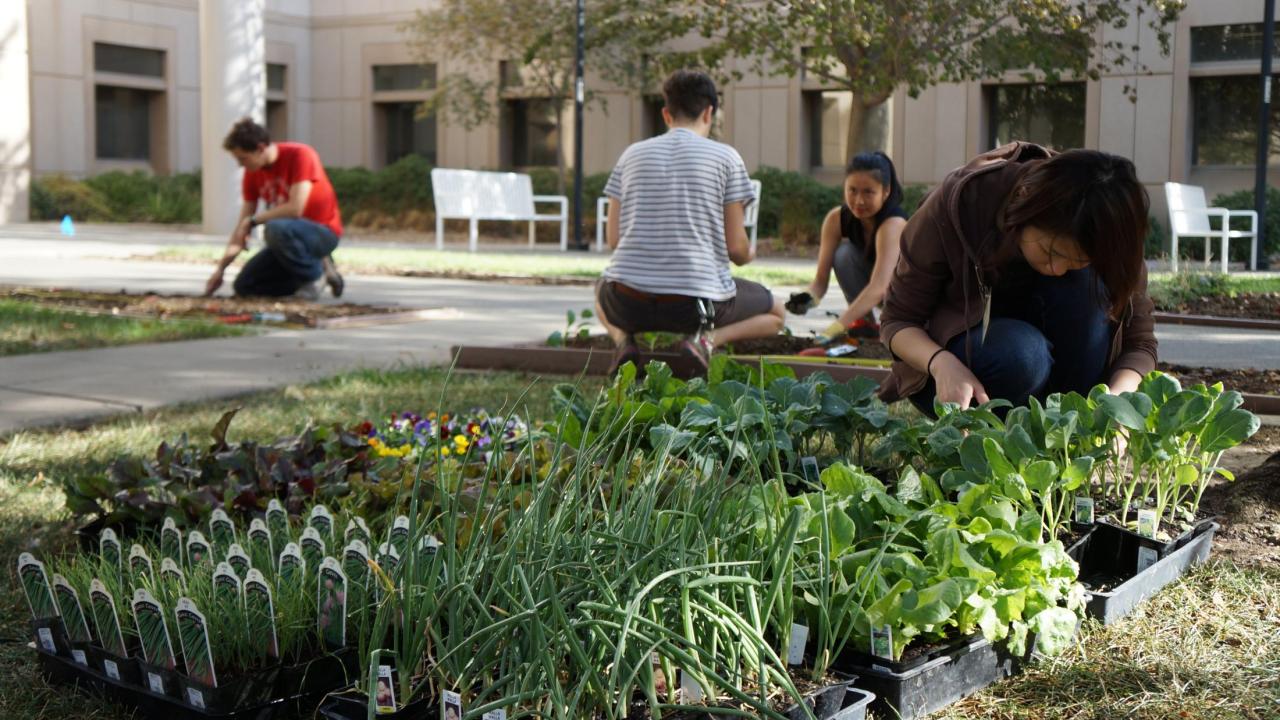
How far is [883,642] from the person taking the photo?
6.82 ft

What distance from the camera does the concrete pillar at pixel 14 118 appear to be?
22156 mm

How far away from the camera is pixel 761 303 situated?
5977 millimetres

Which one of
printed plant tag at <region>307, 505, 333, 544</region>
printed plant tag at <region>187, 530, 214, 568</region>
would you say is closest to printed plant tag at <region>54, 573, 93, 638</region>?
A: printed plant tag at <region>187, 530, 214, 568</region>

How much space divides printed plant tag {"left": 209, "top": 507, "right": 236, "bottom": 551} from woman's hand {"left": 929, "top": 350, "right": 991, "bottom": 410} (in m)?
Answer: 1.71

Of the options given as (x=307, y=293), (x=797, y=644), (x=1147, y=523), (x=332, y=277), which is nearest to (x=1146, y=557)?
(x=1147, y=523)

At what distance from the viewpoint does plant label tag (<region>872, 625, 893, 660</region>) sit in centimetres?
207

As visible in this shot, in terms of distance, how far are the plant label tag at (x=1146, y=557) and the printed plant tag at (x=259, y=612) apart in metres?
1.76

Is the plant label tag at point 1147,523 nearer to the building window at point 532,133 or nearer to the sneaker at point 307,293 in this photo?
the sneaker at point 307,293

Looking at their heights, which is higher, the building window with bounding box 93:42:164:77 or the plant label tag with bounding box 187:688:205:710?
the building window with bounding box 93:42:164:77

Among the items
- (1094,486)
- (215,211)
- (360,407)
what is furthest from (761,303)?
(215,211)

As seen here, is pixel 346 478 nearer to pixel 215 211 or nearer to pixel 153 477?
pixel 153 477

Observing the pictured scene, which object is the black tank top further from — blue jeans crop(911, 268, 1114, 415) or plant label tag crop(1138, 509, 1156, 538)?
plant label tag crop(1138, 509, 1156, 538)

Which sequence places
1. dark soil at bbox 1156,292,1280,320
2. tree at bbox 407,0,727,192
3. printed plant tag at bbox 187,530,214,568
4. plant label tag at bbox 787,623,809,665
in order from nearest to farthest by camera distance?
plant label tag at bbox 787,623,809,665 → printed plant tag at bbox 187,530,214,568 → dark soil at bbox 1156,292,1280,320 → tree at bbox 407,0,727,192

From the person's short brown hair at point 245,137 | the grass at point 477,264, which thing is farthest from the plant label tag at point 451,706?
the grass at point 477,264
